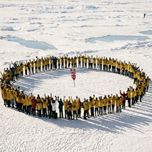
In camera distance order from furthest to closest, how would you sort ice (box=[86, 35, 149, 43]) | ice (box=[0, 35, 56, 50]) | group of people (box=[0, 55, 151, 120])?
ice (box=[86, 35, 149, 43]) → ice (box=[0, 35, 56, 50]) → group of people (box=[0, 55, 151, 120])

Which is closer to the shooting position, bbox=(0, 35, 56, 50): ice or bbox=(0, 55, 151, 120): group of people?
bbox=(0, 55, 151, 120): group of people

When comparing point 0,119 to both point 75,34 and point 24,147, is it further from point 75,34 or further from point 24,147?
point 75,34

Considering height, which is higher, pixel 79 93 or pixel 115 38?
pixel 115 38

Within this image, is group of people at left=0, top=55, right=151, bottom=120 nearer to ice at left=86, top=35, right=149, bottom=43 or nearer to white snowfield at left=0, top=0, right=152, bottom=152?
white snowfield at left=0, top=0, right=152, bottom=152

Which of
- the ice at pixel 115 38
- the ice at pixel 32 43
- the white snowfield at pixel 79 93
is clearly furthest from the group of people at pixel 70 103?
the ice at pixel 115 38

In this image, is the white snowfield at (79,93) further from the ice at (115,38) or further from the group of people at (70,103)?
the group of people at (70,103)

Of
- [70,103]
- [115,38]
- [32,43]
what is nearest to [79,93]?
[70,103]

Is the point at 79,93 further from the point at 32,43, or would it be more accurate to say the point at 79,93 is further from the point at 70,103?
the point at 32,43

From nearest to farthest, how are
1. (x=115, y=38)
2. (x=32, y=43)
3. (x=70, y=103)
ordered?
(x=70, y=103), (x=32, y=43), (x=115, y=38)

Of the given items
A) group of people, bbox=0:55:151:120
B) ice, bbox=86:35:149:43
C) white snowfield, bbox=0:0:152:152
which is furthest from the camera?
ice, bbox=86:35:149:43

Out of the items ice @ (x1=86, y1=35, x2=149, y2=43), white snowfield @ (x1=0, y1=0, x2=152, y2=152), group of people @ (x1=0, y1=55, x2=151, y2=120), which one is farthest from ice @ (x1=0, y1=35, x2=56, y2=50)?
group of people @ (x1=0, y1=55, x2=151, y2=120)

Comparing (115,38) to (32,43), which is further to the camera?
(115,38)

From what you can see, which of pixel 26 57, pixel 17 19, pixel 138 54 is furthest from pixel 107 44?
pixel 17 19
